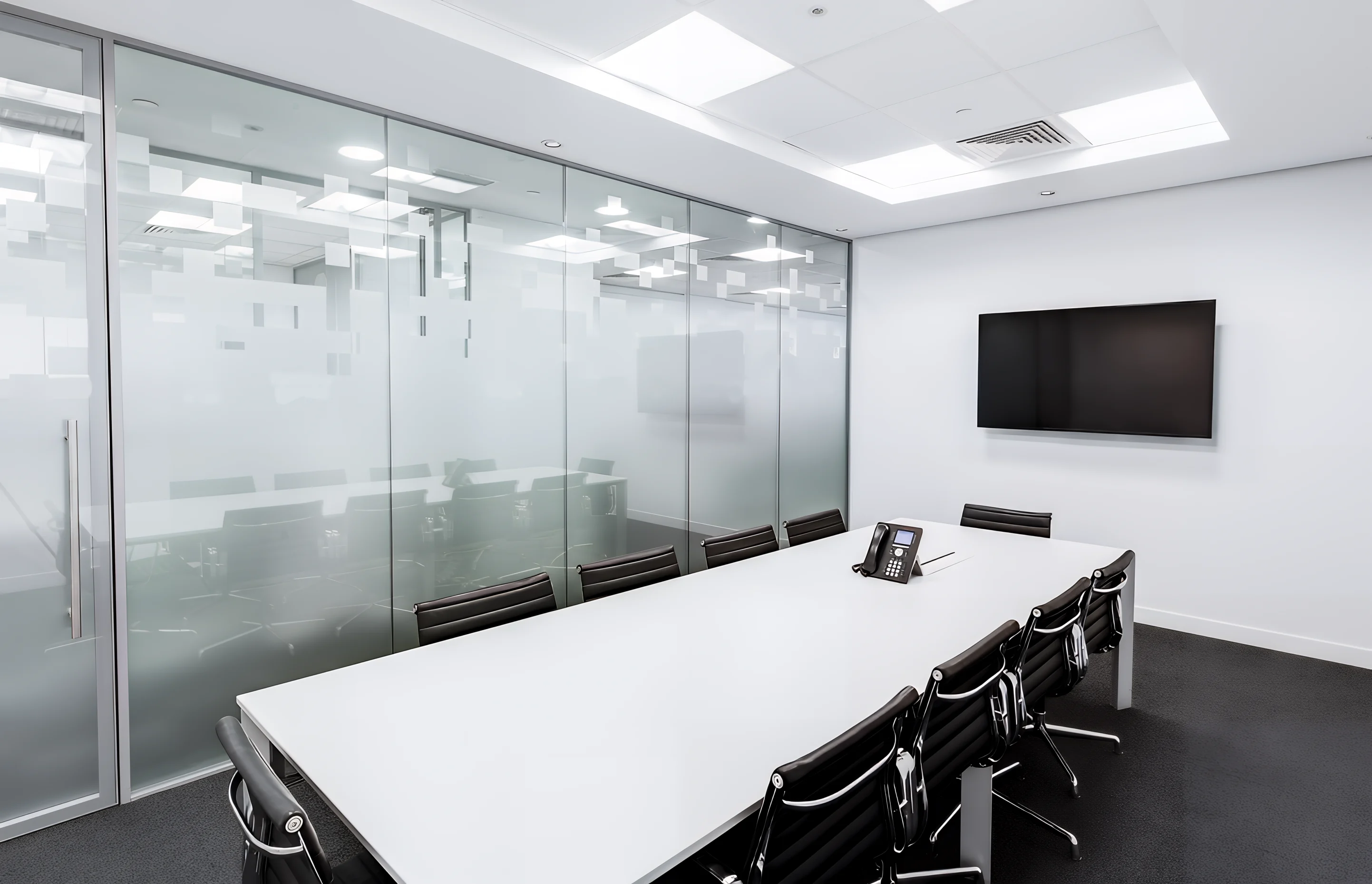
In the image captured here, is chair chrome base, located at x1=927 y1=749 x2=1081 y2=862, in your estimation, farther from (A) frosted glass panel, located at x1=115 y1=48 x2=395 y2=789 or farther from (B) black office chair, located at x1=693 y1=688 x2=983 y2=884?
(A) frosted glass panel, located at x1=115 y1=48 x2=395 y2=789

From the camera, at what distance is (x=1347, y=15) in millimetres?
2689

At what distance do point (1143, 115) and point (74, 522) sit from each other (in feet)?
19.3

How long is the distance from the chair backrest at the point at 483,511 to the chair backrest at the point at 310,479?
628 mm

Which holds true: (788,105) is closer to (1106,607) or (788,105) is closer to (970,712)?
(1106,607)

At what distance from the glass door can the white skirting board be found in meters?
6.35

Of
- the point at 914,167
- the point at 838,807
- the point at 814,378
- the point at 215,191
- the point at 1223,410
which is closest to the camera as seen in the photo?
the point at 838,807

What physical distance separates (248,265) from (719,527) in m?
3.73

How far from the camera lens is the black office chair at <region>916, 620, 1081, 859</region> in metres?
1.92

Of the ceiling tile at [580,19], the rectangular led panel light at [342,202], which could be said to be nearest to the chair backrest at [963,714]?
the ceiling tile at [580,19]

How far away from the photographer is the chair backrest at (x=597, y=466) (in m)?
4.67

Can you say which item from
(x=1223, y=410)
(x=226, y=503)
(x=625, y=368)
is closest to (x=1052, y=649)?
(x=625, y=368)

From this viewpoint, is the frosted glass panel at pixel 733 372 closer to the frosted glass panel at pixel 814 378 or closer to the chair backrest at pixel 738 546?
the frosted glass panel at pixel 814 378

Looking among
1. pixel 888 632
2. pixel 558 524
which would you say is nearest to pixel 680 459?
pixel 558 524

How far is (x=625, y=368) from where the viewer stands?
4.89 m
